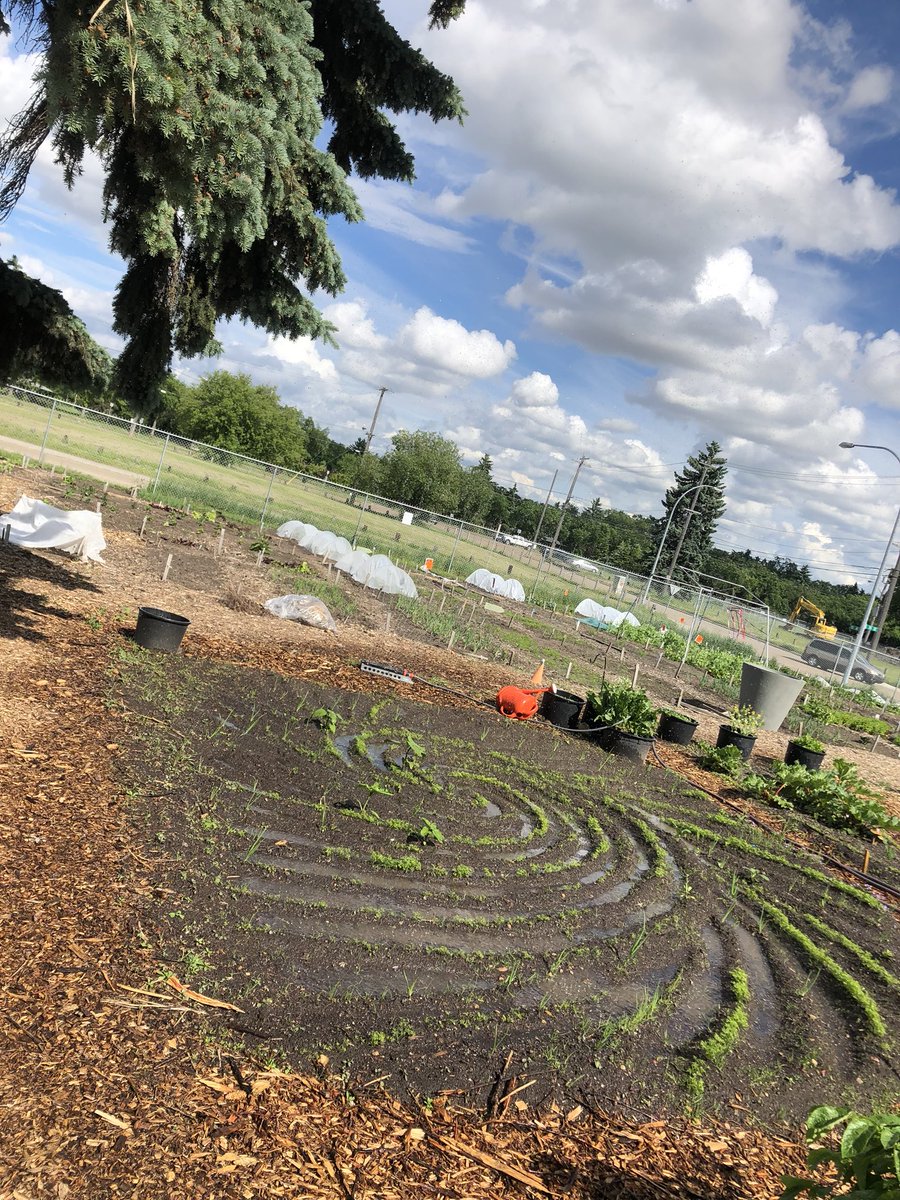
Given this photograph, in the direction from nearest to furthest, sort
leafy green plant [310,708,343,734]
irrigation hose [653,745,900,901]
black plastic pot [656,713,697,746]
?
leafy green plant [310,708,343,734], irrigation hose [653,745,900,901], black plastic pot [656,713,697,746]

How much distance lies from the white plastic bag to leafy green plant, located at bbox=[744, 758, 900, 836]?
595 centimetres

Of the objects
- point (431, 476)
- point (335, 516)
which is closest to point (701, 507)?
point (431, 476)

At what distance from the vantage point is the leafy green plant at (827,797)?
28.0 ft

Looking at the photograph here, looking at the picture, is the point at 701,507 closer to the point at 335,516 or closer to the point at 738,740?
the point at 335,516

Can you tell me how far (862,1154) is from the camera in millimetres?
2010

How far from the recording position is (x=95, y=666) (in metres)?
6.30

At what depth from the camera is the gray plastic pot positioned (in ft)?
43.4

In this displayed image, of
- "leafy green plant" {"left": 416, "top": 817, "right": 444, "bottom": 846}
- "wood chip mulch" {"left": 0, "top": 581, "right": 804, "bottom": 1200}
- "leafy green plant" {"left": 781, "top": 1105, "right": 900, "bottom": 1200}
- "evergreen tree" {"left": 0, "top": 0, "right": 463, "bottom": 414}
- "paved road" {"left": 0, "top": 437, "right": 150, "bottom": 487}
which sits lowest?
"wood chip mulch" {"left": 0, "top": 581, "right": 804, "bottom": 1200}

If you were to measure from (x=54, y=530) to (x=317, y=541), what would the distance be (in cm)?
781

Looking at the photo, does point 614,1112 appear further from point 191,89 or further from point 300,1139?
point 191,89

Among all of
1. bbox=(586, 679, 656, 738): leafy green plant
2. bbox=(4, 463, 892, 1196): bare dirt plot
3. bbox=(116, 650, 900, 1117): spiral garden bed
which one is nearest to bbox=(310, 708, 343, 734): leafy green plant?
bbox=(116, 650, 900, 1117): spiral garden bed

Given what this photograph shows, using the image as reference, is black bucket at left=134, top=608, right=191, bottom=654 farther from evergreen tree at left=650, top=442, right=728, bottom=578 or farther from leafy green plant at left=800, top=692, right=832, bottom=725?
evergreen tree at left=650, top=442, right=728, bottom=578

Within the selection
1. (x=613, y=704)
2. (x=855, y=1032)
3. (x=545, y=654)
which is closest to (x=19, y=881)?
(x=855, y=1032)

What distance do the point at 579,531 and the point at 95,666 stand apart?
10314 cm
